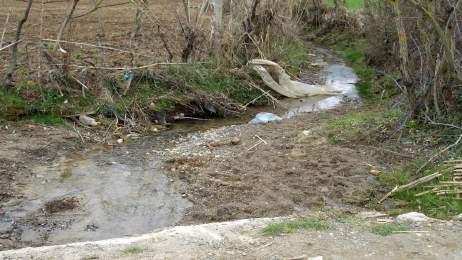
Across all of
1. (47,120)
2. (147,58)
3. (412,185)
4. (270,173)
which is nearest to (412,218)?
(412,185)

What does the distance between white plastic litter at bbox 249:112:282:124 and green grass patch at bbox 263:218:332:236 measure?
19.2ft

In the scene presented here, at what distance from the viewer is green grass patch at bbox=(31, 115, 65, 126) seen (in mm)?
11172

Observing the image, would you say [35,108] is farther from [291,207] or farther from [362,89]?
[362,89]

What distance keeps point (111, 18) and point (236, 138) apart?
359 inches

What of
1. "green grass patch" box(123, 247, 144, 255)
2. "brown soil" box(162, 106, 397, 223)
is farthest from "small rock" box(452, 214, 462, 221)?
"green grass patch" box(123, 247, 144, 255)

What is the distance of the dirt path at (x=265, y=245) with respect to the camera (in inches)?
224

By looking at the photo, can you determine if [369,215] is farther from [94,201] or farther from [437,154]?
[94,201]

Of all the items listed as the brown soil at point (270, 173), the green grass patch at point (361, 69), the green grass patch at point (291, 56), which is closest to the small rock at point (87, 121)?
the brown soil at point (270, 173)

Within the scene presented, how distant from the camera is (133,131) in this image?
37.7ft

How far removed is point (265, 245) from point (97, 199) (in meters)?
3.17

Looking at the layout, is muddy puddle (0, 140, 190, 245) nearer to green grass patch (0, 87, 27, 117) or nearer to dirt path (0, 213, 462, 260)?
dirt path (0, 213, 462, 260)

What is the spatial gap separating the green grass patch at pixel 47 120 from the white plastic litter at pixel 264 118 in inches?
143

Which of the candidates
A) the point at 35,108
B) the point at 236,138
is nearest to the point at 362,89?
the point at 236,138

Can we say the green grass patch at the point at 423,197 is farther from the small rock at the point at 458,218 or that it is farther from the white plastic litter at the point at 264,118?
the white plastic litter at the point at 264,118
